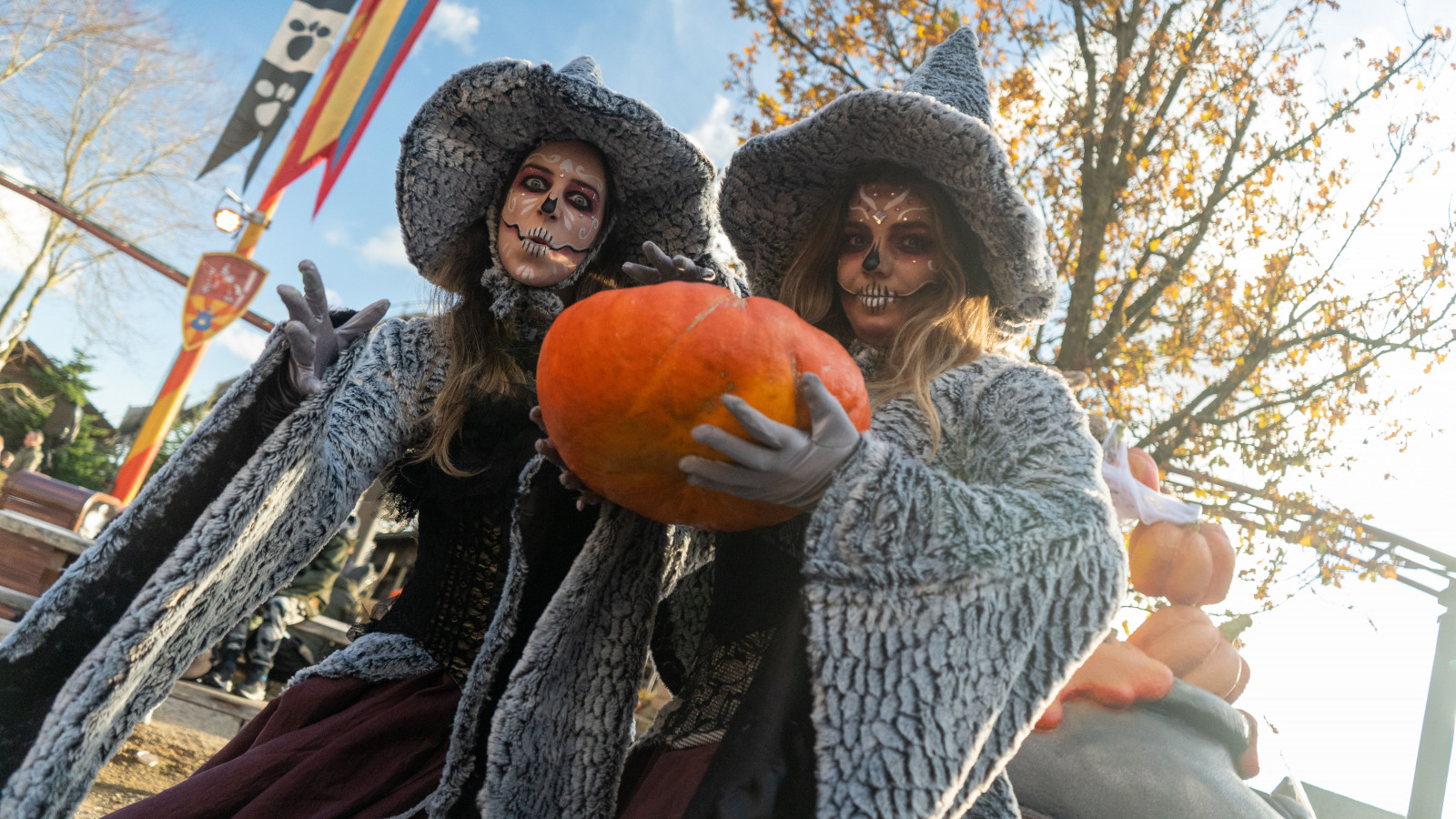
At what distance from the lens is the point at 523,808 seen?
59.2 inches

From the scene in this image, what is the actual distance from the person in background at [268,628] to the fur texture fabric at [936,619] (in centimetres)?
518

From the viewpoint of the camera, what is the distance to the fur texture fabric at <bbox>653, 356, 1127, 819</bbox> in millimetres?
1065

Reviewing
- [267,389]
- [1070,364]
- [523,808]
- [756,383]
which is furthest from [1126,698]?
[1070,364]

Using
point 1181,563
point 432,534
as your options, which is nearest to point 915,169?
point 432,534

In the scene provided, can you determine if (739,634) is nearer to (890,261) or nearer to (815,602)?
(815,602)

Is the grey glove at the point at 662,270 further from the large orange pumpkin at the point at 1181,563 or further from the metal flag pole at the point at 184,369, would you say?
the metal flag pole at the point at 184,369

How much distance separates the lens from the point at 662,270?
63.6 inches

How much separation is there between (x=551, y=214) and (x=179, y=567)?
1.18 metres

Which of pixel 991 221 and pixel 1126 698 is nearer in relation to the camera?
pixel 991 221

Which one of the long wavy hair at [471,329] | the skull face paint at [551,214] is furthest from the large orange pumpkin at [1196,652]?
the skull face paint at [551,214]

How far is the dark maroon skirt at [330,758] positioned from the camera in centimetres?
160

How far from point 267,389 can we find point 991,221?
1584 mm

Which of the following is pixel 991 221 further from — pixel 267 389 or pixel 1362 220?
pixel 1362 220

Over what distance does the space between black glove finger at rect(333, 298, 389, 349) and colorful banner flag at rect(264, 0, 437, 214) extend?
10.6 m
